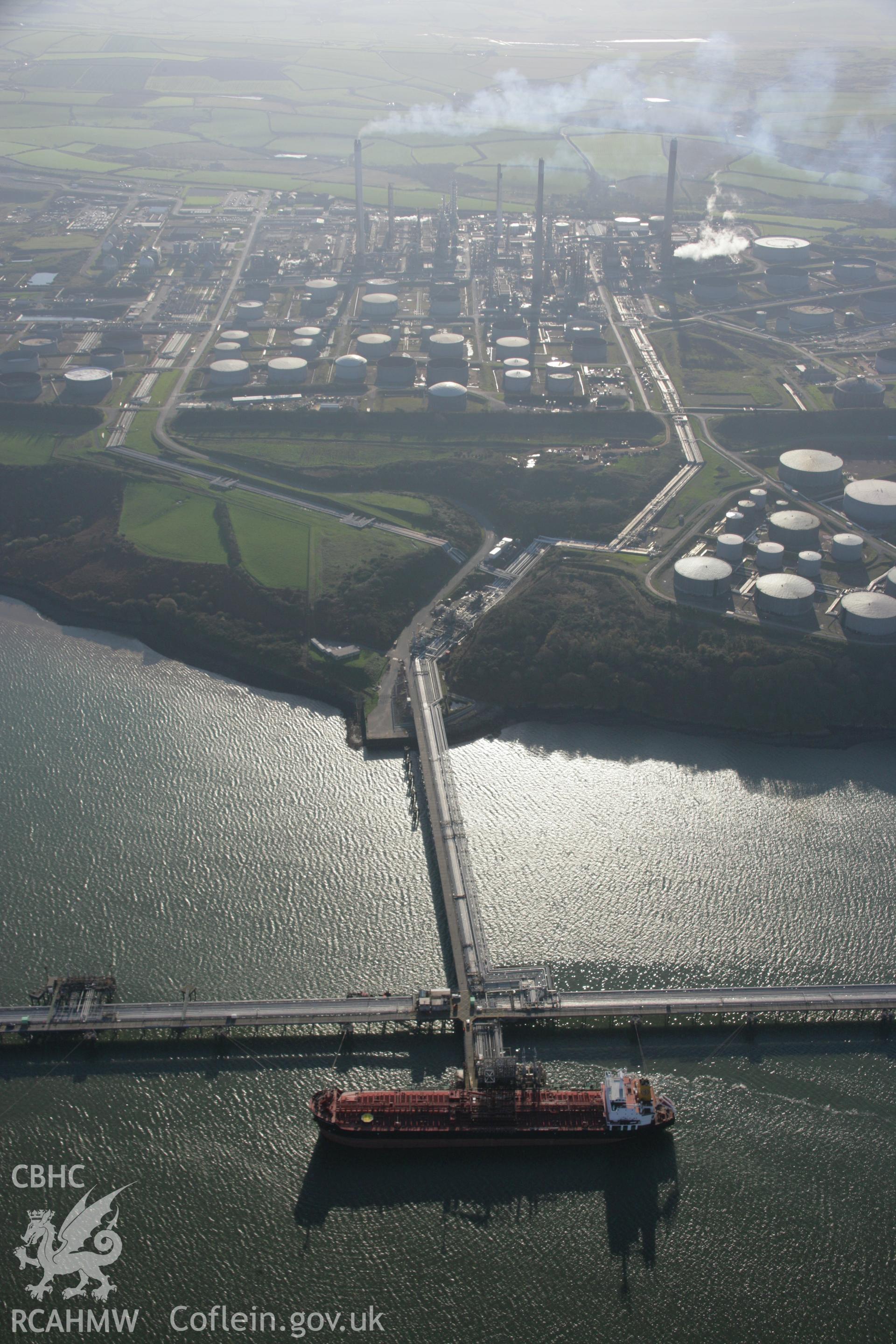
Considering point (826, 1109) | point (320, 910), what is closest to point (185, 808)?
point (320, 910)

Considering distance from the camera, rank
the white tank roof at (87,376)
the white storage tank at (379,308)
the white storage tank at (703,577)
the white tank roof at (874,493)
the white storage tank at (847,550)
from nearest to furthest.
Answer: the white storage tank at (703,577)
the white storage tank at (847,550)
the white tank roof at (874,493)
the white tank roof at (87,376)
the white storage tank at (379,308)

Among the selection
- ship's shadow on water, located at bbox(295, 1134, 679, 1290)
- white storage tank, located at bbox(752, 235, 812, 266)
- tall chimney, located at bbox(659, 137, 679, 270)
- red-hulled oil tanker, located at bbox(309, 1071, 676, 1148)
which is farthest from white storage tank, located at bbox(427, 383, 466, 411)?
ship's shadow on water, located at bbox(295, 1134, 679, 1290)

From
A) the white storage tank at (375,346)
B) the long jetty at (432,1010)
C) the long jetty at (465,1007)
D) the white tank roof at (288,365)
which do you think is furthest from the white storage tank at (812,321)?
the long jetty at (432,1010)

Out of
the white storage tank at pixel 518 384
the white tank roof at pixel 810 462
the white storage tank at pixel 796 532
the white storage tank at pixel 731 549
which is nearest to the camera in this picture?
the white storage tank at pixel 731 549

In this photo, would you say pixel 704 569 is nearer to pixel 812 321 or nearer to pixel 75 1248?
pixel 75 1248

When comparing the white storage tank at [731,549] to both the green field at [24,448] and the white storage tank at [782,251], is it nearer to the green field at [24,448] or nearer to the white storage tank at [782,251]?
the green field at [24,448]

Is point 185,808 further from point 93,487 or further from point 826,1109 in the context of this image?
point 93,487
